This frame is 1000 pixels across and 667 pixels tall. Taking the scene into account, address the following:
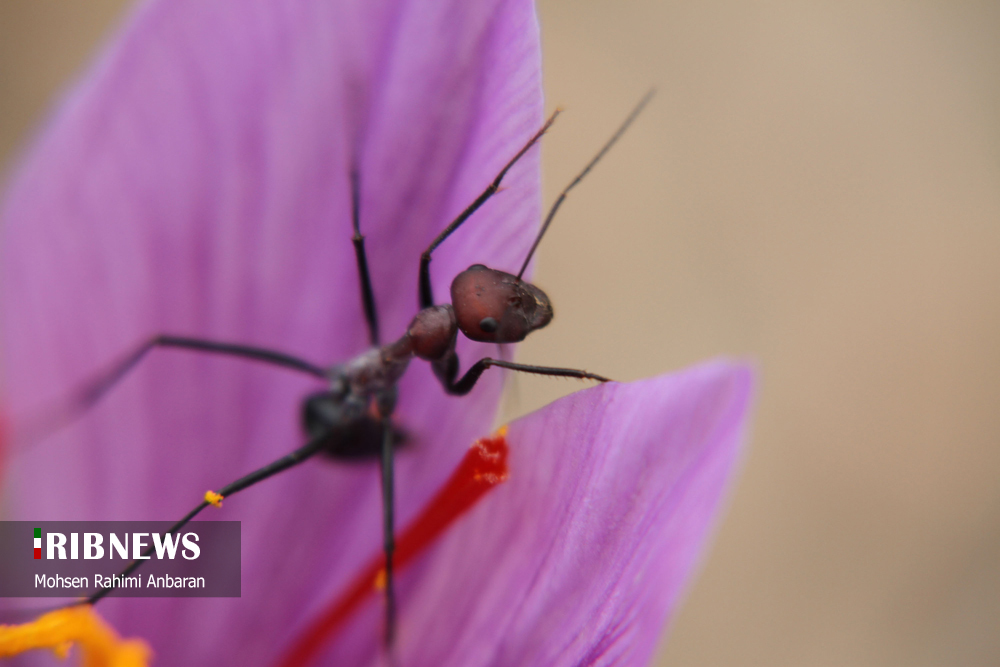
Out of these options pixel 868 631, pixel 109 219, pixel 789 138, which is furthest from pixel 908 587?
pixel 109 219

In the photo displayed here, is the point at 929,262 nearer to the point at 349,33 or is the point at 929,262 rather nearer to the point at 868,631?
the point at 868,631

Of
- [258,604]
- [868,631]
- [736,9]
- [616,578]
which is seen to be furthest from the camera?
[736,9]

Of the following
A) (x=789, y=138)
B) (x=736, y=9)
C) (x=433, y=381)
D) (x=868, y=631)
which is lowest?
(x=868, y=631)

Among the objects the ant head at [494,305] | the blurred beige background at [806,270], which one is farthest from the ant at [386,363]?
the blurred beige background at [806,270]

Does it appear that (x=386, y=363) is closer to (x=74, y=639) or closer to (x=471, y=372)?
(x=471, y=372)

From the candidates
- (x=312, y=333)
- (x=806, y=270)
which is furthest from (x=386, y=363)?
(x=806, y=270)

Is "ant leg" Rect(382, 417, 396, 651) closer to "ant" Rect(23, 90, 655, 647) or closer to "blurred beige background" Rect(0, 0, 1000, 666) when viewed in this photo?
"ant" Rect(23, 90, 655, 647)

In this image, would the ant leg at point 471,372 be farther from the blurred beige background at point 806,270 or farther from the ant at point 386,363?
the blurred beige background at point 806,270
